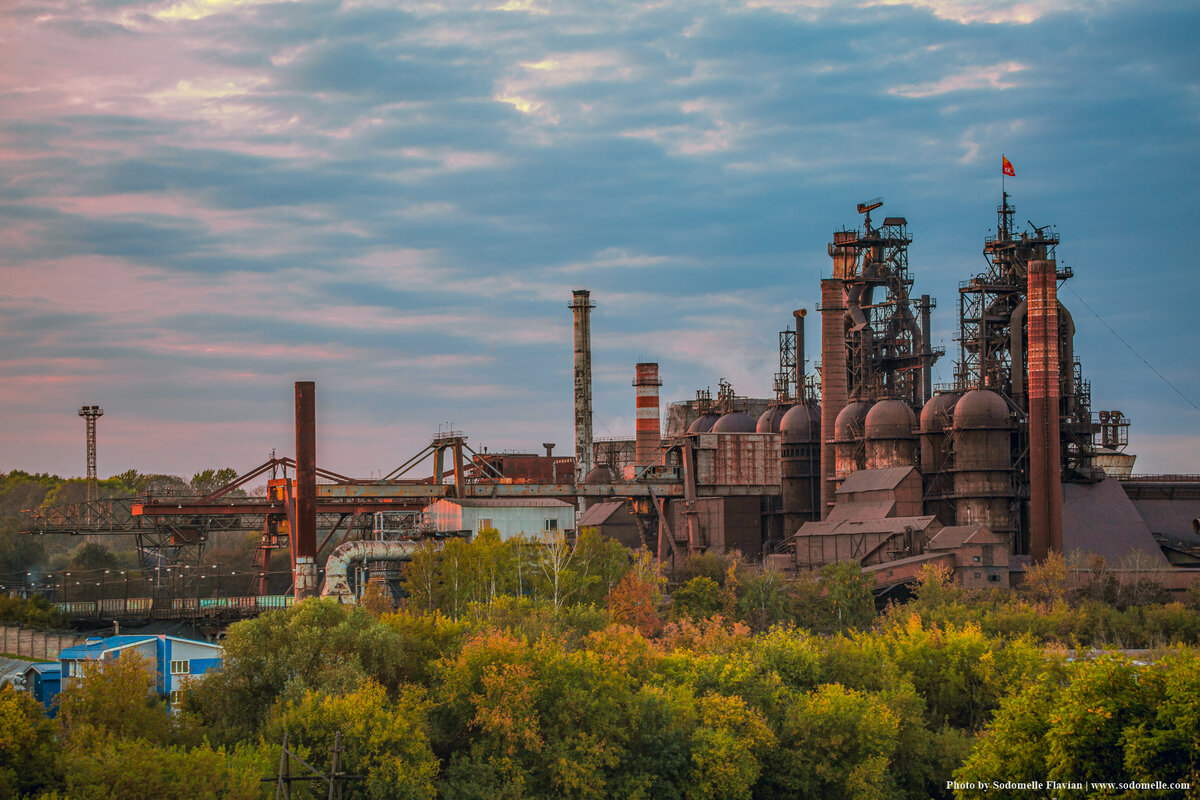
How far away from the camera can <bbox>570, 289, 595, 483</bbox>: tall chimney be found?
85.8 m

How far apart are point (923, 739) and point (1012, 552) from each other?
29.0 meters

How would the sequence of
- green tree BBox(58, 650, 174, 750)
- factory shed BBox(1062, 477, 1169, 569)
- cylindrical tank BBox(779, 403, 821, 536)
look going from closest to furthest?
green tree BBox(58, 650, 174, 750) → factory shed BBox(1062, 477, 1169, 569) → cylindrical tank BBox(779, 403, 821, 536)

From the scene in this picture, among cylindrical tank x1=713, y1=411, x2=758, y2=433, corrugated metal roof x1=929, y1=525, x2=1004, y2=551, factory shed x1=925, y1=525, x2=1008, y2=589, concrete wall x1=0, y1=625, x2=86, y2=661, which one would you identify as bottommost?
concrete wall x1=0, y1=625, x2=86, y2=661

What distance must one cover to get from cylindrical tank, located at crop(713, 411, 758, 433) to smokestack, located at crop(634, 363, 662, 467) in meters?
4.06

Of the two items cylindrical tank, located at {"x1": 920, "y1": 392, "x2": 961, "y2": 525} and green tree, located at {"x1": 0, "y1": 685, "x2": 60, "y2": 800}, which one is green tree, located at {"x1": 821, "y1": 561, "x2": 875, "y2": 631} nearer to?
cylindrical tank, located at {"x1": 920, "y1": 392, "x2": 961, "y2": 525}

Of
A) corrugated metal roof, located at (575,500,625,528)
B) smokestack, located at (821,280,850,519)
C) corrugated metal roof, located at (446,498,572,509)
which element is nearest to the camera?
corrugated metal roof, located at (446,498,572,509)

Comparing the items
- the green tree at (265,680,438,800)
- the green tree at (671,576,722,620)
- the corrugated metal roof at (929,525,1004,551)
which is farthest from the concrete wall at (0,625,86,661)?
the corrugated metal roof at (929,525,1004,551)

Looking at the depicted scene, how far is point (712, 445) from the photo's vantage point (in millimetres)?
77062

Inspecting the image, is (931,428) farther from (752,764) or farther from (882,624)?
(752,764)

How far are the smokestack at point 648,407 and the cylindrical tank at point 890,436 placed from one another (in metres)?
20.3

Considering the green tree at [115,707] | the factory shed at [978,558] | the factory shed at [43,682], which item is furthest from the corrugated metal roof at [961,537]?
the green tree at [115,707]

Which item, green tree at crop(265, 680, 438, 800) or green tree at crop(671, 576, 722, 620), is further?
green tree at crop(671, 576, 722, 620)

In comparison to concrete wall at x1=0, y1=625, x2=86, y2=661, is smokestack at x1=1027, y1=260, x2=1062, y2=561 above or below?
above

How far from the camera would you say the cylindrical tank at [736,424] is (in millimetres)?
86688
